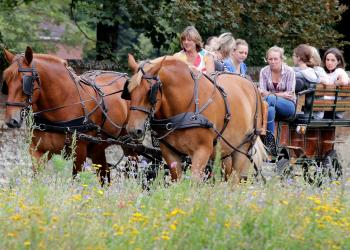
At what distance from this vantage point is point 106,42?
74.8 ft

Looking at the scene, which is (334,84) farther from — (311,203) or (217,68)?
(311,203)

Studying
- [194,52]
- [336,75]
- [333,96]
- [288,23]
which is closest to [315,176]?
[194,52]

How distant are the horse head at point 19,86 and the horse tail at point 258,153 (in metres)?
2.64

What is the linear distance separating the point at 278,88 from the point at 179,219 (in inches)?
260

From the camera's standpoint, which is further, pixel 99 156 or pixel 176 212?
pixel 99 156

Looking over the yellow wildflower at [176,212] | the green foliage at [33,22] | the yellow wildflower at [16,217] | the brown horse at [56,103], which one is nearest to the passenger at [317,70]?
the brown horse at [56,103]

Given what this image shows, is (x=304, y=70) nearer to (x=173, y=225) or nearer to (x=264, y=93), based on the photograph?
(x=264, y=93)

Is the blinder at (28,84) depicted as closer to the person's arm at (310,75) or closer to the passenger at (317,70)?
the person's arm at (310,75)

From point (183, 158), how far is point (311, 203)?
3533 millimetres

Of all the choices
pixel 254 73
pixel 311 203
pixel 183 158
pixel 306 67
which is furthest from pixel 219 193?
pixel 254 73

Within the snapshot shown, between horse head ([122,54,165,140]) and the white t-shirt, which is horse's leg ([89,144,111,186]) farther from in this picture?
the white t-shirt

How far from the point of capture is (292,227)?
23.3 ft

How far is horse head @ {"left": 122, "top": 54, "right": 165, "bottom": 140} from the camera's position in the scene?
404 inches

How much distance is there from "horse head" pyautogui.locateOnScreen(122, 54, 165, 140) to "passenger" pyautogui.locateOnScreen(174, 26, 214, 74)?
1382mm
